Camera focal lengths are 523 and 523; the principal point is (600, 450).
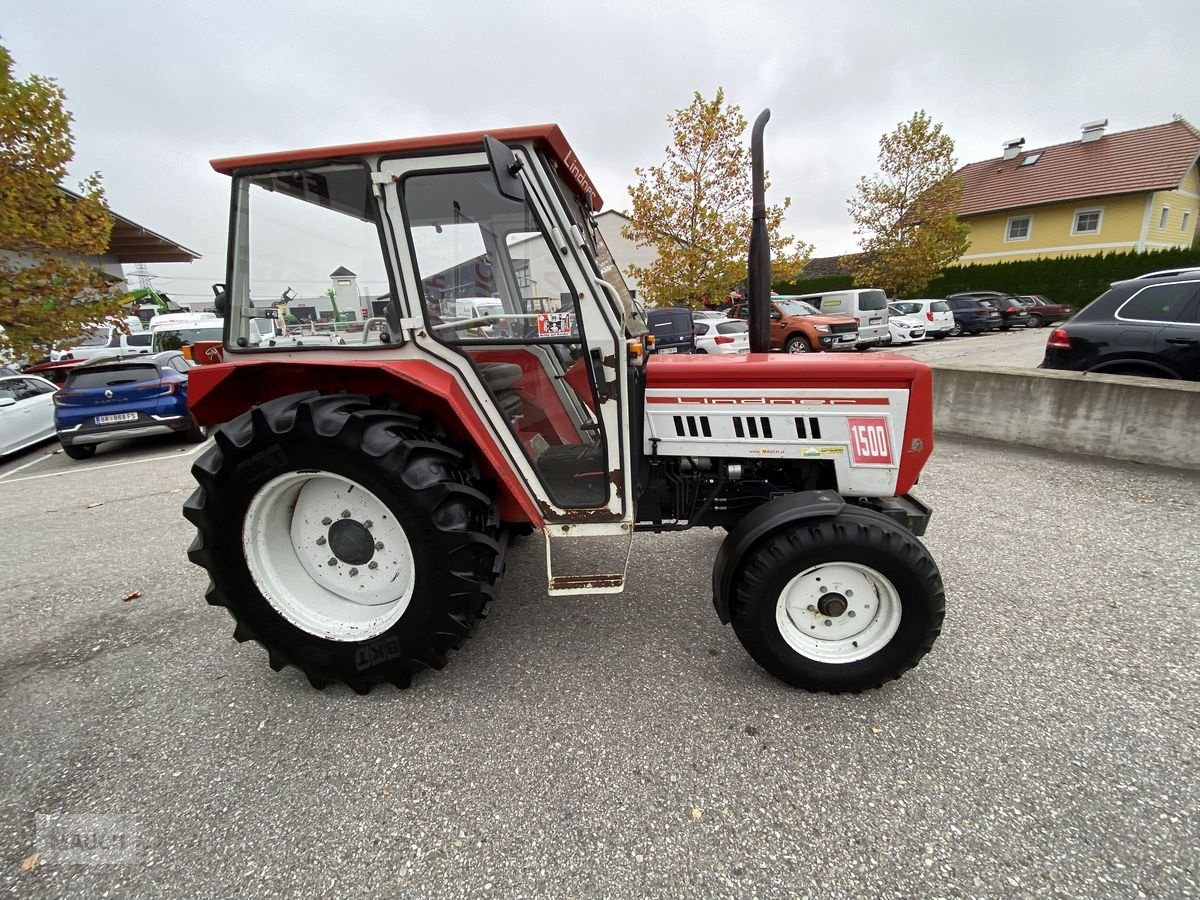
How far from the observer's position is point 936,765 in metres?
1.84

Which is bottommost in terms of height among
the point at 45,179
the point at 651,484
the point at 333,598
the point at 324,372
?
the point at 333,598

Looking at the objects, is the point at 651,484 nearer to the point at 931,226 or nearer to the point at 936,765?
the point at 936,765

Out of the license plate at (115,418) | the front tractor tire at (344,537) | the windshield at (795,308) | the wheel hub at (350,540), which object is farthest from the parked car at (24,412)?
the windshield at (795,308)

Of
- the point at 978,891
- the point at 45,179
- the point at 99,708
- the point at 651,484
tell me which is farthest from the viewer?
the point at 45,179

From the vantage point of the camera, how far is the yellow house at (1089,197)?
2238 centimetres

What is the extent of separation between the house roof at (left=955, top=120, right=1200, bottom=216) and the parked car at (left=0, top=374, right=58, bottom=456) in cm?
2982

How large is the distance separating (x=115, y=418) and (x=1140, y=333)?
11903 millimetres

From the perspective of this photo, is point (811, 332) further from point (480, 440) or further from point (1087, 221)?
point (1087, 221)

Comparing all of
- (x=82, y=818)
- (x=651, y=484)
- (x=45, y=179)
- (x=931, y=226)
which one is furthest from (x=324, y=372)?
(x=931, y=226)

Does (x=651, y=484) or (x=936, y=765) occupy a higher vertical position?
(x=651, y=484)

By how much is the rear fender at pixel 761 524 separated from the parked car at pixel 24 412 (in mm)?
10057

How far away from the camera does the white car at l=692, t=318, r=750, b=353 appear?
11240mm

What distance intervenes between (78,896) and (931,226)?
2683cm

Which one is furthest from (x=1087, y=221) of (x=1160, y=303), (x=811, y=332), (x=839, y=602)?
(x=839, y=602)
